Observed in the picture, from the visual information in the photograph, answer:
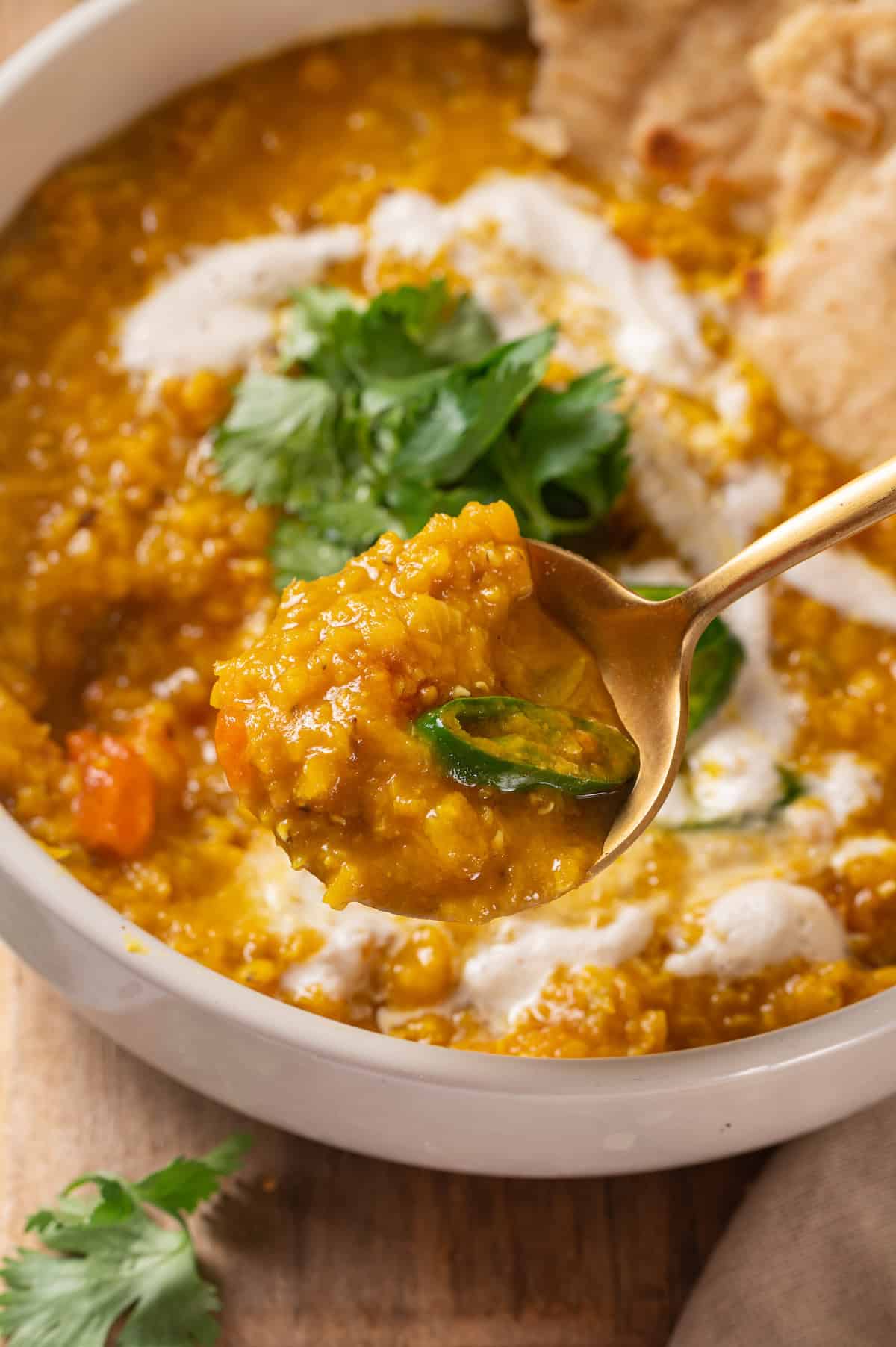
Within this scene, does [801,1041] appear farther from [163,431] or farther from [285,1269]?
[163,431]

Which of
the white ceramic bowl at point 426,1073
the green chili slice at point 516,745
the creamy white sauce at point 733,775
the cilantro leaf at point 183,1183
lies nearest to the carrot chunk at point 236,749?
the green chili slice at point 516,745

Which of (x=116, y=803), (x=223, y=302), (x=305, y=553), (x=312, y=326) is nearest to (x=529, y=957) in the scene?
(x=116, y=803)

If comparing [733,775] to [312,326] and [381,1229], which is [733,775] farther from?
[312,326]

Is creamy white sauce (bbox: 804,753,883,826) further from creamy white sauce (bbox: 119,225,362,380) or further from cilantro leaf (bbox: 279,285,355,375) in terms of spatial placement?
creamy white sauce (bbox: 119,225,362,380)

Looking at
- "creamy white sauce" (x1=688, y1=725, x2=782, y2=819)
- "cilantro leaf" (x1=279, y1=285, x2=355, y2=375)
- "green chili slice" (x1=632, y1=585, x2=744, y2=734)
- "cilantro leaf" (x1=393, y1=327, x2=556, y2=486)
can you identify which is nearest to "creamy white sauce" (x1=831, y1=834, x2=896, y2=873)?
"creamy white sauce" (x1=688, y1=725, x2=782, y2=819)

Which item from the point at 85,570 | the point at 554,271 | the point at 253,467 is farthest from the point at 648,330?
the point at 85,570

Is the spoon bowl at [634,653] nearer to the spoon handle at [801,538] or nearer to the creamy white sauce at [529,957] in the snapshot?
the spoon handle at [801,538]

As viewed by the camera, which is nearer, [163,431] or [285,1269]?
[285,1269]
